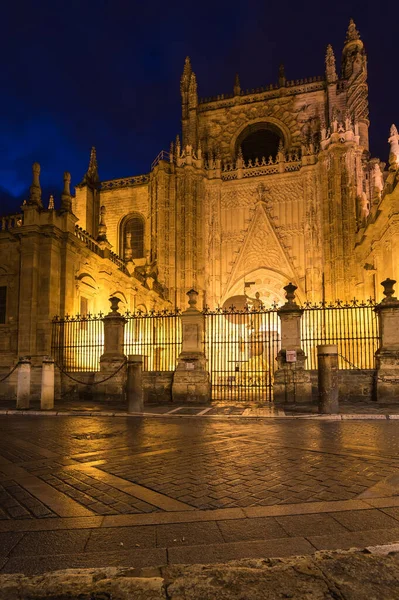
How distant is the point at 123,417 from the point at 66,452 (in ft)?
15.2

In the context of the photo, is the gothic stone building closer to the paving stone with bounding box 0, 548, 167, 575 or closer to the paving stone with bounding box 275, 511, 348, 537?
the paving stone with bounding box 275, 511, 348, 537

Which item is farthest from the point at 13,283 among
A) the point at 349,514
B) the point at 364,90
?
the point at 364,90

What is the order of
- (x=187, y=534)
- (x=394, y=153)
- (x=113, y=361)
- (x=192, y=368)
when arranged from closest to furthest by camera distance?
(x=187, y=534)
(x=192, y=368)
(x=113, y=361)
(x=394, y=153)

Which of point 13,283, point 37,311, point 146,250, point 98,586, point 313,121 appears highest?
point 313,121

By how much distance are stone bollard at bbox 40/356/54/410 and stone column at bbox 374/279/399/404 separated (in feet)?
30.7

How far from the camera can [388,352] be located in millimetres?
13078

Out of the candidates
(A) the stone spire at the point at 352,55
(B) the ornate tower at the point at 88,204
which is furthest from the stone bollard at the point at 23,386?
(A) the stone spire at the point at 352,55

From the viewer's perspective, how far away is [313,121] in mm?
32594

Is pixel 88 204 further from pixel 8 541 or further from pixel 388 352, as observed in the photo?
pixel 8 541

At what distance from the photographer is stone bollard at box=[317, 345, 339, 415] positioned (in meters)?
10.2

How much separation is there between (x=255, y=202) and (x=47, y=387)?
22.5 m

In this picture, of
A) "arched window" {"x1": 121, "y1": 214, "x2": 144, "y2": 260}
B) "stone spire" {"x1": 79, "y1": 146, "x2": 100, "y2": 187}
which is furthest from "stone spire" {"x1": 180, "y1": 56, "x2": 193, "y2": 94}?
"arched window" {"x1": 121, "y1": 214, "x2": 144, "y2": 260}

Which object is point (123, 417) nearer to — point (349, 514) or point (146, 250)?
point (349, 514)

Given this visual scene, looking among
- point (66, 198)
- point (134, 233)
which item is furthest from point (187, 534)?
point (134, 233)
